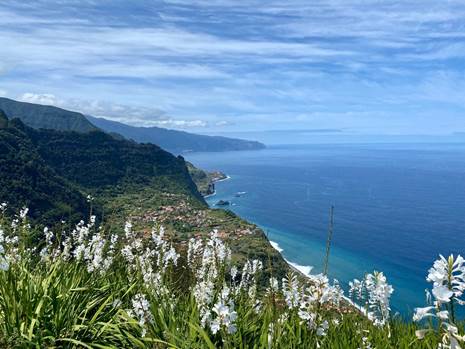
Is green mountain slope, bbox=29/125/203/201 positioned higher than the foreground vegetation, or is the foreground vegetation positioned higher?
the foreground vegetation

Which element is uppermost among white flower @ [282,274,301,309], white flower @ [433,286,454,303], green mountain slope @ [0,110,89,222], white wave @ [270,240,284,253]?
white flower @ [433,286,454,303]

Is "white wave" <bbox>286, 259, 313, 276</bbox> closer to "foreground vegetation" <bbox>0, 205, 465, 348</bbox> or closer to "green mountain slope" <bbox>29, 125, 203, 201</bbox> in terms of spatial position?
"foreground vegetation" <bbox>0, 205, 465, 348</bbox>

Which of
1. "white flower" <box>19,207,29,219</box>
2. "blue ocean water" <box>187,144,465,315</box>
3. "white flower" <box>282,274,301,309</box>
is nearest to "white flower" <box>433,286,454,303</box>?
"white flower" <box>282,274,301,309</box>

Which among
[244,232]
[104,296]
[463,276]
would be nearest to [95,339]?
[104,296]

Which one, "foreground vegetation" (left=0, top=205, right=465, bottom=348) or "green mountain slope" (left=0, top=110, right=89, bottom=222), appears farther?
"green mountain slope" (left=0, top=110, right=89, bottom=222)

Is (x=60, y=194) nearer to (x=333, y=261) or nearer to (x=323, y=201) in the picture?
(x=333, y=261)

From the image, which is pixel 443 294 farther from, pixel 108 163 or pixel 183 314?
pixel 108 163

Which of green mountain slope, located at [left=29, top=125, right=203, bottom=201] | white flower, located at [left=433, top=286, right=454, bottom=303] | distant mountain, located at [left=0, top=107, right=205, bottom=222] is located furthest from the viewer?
green mountain slope, located at [left=29, top=125, right=203, bottom=201]
